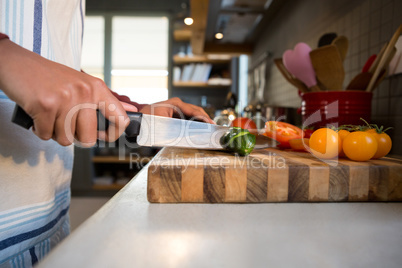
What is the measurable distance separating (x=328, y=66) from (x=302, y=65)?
0.11m

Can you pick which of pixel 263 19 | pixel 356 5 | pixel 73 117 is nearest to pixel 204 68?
pixel 263 19

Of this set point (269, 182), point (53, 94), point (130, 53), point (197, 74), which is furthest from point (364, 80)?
point (130, 53)

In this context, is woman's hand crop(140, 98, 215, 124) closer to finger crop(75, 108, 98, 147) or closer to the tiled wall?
finger crop(75, 108, 98, 147)

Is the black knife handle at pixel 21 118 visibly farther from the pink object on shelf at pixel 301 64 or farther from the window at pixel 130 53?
the window at pixel 130 53

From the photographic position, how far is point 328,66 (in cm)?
89

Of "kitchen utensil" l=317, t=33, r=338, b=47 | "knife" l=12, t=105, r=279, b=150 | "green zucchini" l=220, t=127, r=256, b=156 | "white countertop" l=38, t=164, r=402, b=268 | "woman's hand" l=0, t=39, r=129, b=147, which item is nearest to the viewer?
"white countertop" l=38, t=164, r=402, b=268

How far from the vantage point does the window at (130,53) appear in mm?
3127

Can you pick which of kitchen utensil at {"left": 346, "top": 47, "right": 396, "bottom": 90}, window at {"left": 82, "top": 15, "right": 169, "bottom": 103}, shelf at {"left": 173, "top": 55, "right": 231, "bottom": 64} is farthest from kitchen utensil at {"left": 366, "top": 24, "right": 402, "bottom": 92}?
window at {"left": 82, "top": 15, "right": 169, "bottom": 103}

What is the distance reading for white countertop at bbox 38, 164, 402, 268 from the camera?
0.98ft

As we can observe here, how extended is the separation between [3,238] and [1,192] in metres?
0.08

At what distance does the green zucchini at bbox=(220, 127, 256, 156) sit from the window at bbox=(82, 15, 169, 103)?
8.65 ft

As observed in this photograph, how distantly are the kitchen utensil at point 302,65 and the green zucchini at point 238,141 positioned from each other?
44 centimetres

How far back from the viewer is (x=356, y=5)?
1066 millimetres

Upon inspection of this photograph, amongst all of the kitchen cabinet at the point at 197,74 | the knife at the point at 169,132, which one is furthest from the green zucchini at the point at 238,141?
the kitchen cabinet at the point at 197,74
